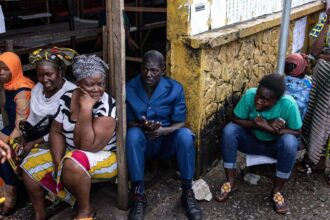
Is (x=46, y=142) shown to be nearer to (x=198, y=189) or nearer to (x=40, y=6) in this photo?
(x=198, y=189)

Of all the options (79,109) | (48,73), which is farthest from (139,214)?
(48,73)

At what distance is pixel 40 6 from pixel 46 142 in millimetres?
5022

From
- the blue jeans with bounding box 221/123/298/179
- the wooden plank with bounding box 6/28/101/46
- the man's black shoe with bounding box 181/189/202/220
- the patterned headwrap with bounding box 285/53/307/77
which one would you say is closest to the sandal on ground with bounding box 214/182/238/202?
the blue jeans with bounding box 221/123/298/179

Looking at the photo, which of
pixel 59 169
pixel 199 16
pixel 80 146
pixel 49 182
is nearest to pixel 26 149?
pixel 49 182

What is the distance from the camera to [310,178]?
3998 millimetres

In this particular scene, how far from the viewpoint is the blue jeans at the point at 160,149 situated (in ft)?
10.1

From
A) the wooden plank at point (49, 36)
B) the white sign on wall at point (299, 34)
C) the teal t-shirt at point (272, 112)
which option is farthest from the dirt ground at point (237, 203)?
the white sign on wall at point (299, 34)

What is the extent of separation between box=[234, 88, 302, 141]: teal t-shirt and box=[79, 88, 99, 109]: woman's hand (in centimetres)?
138

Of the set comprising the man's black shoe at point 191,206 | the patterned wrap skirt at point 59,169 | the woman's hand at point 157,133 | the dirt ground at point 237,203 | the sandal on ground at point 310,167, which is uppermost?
the woman's hand at point 157,133

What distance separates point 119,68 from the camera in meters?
2.88

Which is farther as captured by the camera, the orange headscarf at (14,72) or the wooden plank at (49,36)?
the wooden plank at (49,36)

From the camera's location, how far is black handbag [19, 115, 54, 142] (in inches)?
130

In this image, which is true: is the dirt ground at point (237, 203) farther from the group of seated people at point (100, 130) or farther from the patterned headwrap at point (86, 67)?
the patterned headwrap at point (86, 67)

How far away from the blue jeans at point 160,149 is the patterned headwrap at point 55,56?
2.67 ft
